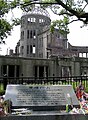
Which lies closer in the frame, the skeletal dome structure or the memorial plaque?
the memorial plaque

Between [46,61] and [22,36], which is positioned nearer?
[46,61]

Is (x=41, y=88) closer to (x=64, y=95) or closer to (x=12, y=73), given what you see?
(x=64, y=95)

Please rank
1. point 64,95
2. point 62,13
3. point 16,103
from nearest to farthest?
point 16,103 → point 64,95 → point 62,13

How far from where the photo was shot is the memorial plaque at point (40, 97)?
832 centimetres

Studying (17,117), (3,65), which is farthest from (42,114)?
(3,65)

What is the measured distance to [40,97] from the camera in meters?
8.51

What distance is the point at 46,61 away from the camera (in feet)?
125

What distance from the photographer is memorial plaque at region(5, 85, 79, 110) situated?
832 cm

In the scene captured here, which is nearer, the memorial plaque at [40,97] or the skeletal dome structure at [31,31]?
the memorial plaque at [40,97]

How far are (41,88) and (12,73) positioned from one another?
93.9 ft

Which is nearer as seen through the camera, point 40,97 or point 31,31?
point 40,97

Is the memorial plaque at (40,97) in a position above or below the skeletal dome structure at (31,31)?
below

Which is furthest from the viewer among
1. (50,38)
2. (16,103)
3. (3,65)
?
(50,38)

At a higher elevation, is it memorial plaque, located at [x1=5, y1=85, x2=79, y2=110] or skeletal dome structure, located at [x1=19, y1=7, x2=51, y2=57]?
skeletal dome structure, located at [x1=19, y1=7, x2=51, y2=57]
